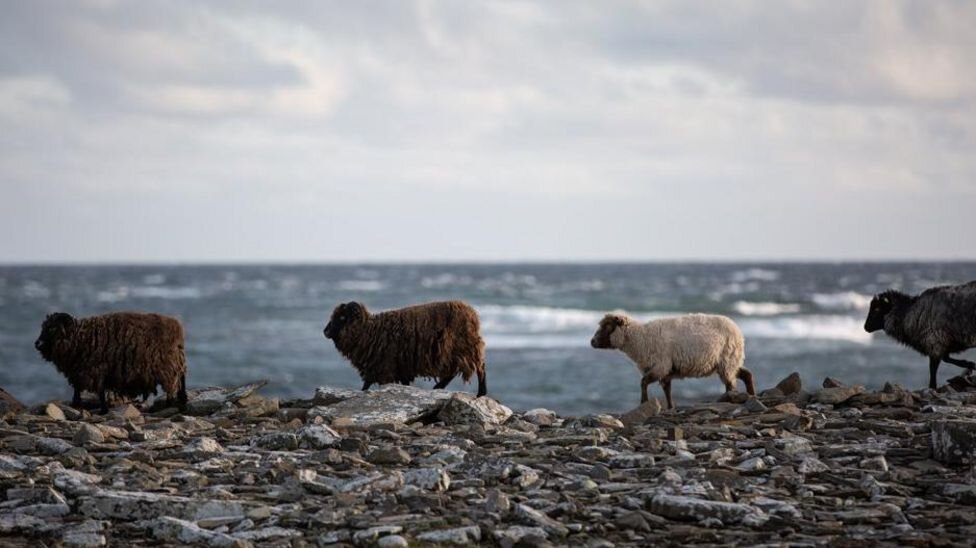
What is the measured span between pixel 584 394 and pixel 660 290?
193 ft

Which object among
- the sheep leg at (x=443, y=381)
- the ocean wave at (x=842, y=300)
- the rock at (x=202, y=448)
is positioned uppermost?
the sheep leg at (x=443, y=381)

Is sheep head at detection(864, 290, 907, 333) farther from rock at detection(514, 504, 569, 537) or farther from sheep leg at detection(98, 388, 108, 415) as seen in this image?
sheep leg at detection(98, 388, 108, 415)

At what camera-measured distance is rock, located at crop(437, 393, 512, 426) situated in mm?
11953

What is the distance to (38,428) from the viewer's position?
11.9 metres

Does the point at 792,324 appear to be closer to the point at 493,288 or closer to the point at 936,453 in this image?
the point at 493,288

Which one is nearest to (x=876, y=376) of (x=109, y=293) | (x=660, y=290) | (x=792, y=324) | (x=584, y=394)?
(x=584, y=394)

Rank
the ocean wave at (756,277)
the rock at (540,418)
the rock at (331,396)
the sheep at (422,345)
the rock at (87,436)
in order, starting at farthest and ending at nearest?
the ocean wave at (756,277), the sheep at (422,345), the rock at (331,396), the rock at (540,418), the rock at (87,436)

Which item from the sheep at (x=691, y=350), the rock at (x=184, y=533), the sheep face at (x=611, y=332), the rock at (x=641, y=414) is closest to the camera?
the rock at (x=184, y=533)

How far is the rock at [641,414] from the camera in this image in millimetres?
11719

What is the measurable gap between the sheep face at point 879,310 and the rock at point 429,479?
858 centimetres

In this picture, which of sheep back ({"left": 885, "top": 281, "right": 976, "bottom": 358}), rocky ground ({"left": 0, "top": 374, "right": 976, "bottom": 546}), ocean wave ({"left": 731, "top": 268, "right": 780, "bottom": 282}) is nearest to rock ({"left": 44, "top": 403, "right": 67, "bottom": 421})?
rocky ground ({"left": 0, "top": 374, "right": 976, "bottom": 546})

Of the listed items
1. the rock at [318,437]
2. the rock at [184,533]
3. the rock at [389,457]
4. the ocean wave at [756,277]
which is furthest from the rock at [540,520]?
the ocean wave at [756,277]

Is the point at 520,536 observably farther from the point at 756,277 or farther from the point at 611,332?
the point at 756,277

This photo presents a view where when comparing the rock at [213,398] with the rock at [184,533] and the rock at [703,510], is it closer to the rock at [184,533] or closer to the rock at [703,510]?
the rock at [184,533]
